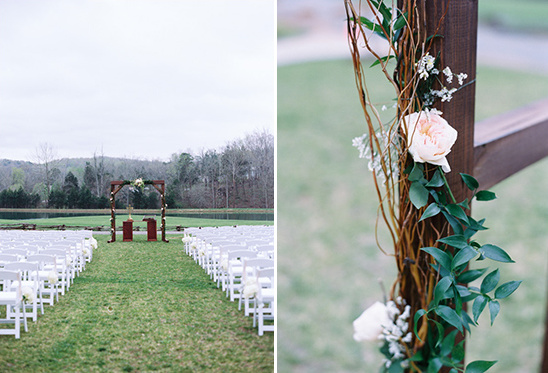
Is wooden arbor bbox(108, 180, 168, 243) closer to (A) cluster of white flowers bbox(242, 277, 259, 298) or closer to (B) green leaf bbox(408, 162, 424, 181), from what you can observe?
(A) cluster of white flowers bbox(242, 277, 259, 298)

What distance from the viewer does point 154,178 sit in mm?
2053

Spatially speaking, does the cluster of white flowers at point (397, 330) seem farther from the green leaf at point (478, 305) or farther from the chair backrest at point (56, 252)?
the chair backrest at point (56, 252)

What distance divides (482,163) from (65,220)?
183 centimetres

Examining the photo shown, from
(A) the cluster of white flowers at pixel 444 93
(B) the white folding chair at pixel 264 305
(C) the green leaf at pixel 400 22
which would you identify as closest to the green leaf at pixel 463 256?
(A) the cluster of white flowers at pixel 444 93

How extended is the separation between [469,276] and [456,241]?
0.45 feet

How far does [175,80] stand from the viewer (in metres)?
2.07

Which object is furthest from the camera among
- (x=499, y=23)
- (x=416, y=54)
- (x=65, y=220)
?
(x=499, y=23)

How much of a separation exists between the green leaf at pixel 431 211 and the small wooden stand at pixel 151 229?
4.62 feet

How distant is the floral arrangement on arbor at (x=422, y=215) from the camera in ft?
3.64

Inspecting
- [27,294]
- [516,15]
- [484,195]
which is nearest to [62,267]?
[27,294]

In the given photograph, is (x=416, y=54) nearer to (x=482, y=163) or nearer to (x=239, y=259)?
(x=482, y=163)

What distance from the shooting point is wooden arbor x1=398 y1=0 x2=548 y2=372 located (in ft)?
3.60

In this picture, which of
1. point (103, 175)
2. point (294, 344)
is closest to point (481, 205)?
point (294, 344)

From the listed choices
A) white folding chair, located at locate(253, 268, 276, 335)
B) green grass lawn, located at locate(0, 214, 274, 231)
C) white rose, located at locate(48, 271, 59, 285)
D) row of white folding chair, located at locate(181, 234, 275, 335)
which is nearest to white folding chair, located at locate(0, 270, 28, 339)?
white rose, located at locate(48, 271, 59, 285)
